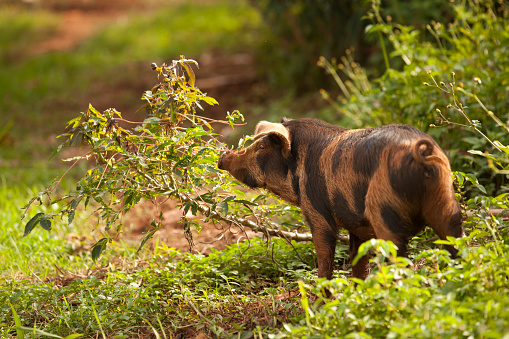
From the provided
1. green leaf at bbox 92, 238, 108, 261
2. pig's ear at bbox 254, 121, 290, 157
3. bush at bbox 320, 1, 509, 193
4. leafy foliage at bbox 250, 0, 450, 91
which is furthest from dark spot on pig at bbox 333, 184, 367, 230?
leafy foliage at bbox 250, 0, 450, 91

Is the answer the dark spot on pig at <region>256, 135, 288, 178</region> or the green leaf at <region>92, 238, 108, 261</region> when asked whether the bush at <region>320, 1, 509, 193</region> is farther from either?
the green leaf at <region>92, 238, 108, 261</region>

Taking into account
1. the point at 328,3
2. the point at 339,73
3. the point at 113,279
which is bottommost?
the point at 113,279

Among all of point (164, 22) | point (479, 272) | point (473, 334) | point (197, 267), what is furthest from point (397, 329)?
point (164, 22)

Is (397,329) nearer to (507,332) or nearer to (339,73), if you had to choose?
(507,332)

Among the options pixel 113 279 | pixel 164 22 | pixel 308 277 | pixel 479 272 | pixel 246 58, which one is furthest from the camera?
pixel 164 22

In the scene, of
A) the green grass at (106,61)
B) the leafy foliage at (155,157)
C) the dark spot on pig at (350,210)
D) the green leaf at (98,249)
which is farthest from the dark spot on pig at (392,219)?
the green grass at (106,61)

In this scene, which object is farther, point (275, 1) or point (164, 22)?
point (164, 22)

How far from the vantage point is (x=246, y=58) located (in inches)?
468

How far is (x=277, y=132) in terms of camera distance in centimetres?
336

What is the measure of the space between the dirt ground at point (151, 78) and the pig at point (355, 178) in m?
0.54

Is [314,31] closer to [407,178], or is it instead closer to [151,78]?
[151,78]

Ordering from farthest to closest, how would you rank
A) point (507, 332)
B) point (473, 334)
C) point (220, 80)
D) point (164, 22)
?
point (164, 22) → point (220, 80) → point (473, 334) → point (507, 332)

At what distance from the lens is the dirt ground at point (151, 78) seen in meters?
5.07

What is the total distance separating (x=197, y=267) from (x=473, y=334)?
225 cm
